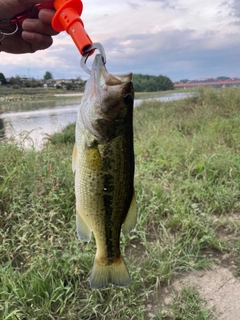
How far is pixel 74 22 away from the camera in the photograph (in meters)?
1.32

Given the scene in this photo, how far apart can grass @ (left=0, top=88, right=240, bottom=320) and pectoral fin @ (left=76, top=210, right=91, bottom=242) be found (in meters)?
1.33

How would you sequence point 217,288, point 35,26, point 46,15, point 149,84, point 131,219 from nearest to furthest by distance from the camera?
point 131,219 < point 46,15 < point 35,26 < point 217,288 < point 149,84

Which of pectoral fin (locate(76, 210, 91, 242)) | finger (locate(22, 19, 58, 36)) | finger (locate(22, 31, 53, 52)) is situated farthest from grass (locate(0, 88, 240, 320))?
finger (locate(22, 19, 58, 36))

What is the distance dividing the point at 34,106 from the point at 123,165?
1121 inches

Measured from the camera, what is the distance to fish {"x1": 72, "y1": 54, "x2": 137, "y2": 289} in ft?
4.30

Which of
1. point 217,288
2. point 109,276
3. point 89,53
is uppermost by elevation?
point 89,53

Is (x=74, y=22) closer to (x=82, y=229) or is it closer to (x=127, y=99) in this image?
(x=127, y=99)

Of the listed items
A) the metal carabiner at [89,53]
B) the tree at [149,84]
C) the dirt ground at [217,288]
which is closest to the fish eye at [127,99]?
the metal carabiner at [89,53]

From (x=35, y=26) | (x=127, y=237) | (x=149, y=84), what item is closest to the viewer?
(x=35, y=26)

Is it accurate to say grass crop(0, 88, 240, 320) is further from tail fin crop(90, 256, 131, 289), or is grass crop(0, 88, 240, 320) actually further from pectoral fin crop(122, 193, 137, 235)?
pectoral fin crop(122, 193, 137, 235)

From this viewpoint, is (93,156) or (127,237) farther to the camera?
(127,237)

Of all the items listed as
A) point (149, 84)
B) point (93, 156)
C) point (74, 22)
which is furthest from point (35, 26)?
point (149, 84)

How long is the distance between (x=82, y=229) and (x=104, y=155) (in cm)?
36

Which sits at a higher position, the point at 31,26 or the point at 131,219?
the point at 31,26
